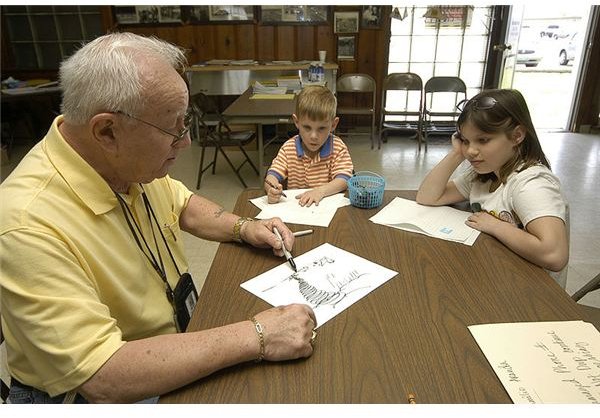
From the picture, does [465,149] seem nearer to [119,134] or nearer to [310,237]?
[310,237]

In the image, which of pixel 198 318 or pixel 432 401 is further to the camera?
pixel 198 318

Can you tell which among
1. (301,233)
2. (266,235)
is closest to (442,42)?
(301,233)

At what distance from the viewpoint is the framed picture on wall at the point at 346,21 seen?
5.18m

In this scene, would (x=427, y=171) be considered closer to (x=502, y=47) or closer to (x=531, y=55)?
(x=502, y=47)

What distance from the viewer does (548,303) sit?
37.3 inches

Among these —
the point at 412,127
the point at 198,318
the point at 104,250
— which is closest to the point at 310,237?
the point at 198,318

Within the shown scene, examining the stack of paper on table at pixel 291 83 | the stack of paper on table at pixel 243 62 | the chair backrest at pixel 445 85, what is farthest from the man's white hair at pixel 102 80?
the chair backrest at pixel 445 85

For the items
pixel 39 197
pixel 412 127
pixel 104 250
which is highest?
pixel 39 197

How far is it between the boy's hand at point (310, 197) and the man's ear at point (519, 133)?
2.19 feet

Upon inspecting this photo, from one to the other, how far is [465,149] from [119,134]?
1.06 m

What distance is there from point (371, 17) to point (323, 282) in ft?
16.1

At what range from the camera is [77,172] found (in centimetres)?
89

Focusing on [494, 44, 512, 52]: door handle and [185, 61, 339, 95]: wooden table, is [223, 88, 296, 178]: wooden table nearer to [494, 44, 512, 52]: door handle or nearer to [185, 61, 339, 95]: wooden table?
[185, 61, 339, 95]: wooden table

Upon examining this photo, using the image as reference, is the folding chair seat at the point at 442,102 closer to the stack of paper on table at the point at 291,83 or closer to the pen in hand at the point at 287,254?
the stack of paper on table at the point at 291,83
